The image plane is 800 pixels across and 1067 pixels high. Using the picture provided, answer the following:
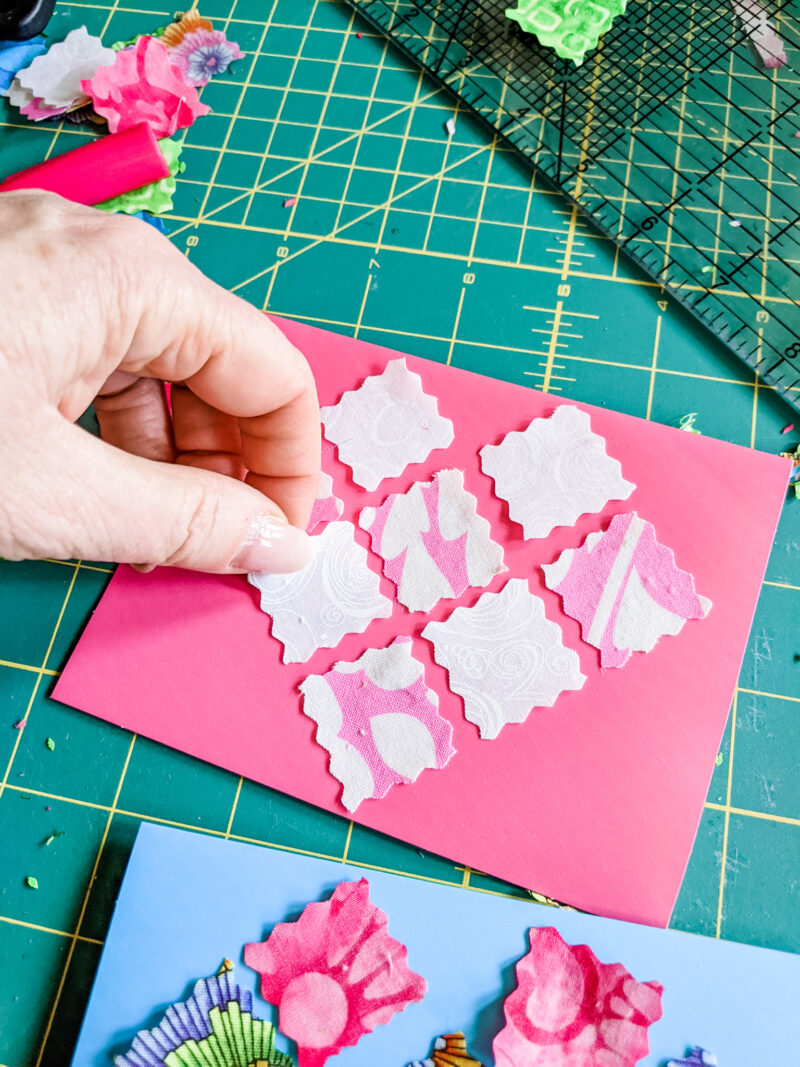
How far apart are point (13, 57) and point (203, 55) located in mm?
338

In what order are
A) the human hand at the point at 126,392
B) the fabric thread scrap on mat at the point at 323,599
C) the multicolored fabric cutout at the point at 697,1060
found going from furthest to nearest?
the fabric thread scrap on mat at the point at 323,599 → the multicolored fabric cutout at the point at 697,1060 → the human hand at the point at 126,392

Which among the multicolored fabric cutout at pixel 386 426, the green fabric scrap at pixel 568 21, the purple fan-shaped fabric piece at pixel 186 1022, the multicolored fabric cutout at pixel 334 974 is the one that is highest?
the green fabric scrap at pixel 568 21

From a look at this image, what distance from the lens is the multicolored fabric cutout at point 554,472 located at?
1.13 meters

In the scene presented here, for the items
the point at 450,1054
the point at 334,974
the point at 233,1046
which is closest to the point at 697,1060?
the point at 450,1054

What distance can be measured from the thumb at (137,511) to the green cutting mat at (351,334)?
31 centimetres

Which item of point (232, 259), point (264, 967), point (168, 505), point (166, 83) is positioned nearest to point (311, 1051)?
point (264, 967)

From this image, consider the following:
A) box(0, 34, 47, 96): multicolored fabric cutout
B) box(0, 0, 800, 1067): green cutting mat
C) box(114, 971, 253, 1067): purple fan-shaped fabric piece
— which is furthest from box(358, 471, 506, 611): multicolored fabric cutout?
box(0, 34, 47, 96): multicolored fabric cutout

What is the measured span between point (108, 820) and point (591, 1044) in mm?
615

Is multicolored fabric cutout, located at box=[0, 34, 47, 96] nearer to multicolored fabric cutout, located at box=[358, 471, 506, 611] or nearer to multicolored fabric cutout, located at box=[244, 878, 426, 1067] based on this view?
multicolored fabric cutout, located at box=[358, 471, 506, 611]

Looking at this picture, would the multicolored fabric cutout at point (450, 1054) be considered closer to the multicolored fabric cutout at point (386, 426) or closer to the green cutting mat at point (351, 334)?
the green cutting mat at point (351, 334)

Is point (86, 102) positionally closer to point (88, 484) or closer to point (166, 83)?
point (166, 83)

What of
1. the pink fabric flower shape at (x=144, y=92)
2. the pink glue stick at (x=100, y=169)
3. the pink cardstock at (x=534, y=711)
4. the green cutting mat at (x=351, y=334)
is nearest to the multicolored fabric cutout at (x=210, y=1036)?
the green cutting mat at (x=351, y=334)

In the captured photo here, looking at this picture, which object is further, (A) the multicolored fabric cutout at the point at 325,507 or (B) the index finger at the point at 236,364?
(A) the multicolored fabric cutout at the point at 325,507

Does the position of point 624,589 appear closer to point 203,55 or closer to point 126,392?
point 126,392
